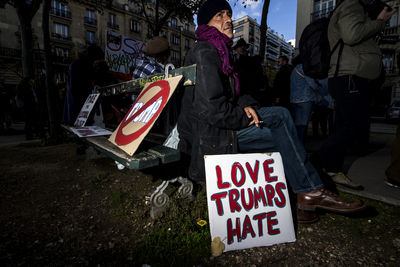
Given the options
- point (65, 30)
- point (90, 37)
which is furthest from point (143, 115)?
point (90, 37)

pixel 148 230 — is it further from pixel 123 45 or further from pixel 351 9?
pixel 123 45

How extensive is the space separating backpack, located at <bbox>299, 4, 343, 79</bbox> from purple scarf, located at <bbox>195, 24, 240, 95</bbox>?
117 cm

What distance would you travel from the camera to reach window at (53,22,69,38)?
2888 centimetres

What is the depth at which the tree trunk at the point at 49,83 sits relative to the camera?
4.64 m

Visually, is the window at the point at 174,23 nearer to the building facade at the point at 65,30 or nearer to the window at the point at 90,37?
the building facade at the point at 65,30

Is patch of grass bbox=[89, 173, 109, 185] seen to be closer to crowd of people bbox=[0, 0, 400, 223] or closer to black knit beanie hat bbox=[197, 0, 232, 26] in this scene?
crowd of people bbox=[0, 0, 400, 223]

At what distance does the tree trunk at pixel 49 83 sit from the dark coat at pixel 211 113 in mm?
4472

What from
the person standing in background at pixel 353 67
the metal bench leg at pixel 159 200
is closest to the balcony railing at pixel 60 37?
the metal bench leg at pixel 159 200

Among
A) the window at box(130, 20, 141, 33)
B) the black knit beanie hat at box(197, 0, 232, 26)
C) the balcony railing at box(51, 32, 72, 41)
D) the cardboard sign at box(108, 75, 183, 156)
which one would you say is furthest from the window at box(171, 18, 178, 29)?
the cardboard sign at box(108, 75, 183, 156)

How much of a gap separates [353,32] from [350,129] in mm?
896

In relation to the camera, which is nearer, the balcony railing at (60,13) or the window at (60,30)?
the balcony railing at (60,13)

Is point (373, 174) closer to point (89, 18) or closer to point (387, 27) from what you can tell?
point (387, 27)

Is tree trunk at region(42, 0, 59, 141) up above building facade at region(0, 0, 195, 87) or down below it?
below

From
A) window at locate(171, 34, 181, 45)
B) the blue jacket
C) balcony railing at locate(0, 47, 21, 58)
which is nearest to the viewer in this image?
the blue jacket
